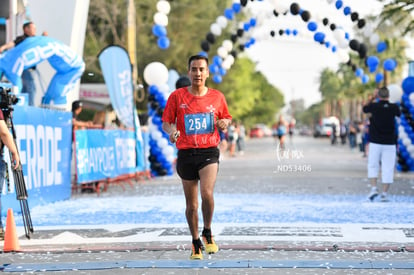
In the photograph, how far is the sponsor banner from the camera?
1563cm

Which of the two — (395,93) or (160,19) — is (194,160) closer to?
(395,93)

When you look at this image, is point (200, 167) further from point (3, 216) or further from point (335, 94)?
point (335, 94)

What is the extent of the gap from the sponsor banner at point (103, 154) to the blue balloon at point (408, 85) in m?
8.12

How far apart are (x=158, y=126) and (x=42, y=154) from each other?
9.50 meters

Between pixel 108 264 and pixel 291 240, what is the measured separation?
243cm

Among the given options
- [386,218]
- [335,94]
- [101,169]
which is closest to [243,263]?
[386,218]

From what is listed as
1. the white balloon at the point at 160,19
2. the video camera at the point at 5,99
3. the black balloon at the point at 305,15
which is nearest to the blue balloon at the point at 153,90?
the white balloon at the point at 160,19

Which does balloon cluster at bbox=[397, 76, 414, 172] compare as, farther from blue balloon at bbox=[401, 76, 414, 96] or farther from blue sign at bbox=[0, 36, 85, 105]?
blue sign at bbox=[0, 36, 85, 105]

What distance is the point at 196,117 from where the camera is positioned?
7.68m

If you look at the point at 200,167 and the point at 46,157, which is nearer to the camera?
the point at 200,167

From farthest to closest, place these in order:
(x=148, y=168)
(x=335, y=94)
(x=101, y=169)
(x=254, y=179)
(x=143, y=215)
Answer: (x=335, y=94), (x=148, y=168), (x=254, y=179), (x=101, y=169), (x=143, y=215)

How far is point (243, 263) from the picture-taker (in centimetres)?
730

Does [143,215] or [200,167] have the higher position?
[200,167]

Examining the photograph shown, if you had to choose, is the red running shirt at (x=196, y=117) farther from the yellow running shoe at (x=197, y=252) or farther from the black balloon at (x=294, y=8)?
the black balloon at (x=294, y=8)
